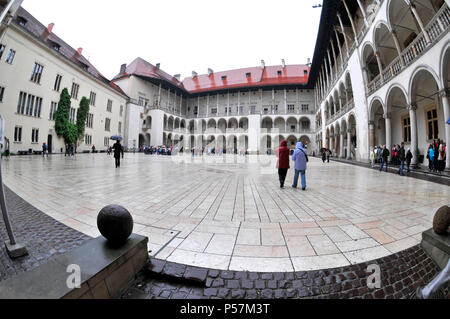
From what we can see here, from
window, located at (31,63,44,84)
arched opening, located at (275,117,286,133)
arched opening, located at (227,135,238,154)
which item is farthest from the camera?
→ arched opening, located at (227,135,238,154)

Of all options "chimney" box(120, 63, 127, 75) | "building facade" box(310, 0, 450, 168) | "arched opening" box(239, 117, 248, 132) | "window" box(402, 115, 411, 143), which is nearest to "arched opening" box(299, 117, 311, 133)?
"arched opening" box(239, 117, 248, 132)

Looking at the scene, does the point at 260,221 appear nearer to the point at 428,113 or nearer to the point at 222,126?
the point at 428,113

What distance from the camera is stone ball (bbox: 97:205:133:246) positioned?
1751 millimetres

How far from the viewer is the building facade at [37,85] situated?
758 inches

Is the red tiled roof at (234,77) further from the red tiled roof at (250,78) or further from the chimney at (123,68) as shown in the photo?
the chimney at (123,68)

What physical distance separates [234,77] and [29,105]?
45.1 meters

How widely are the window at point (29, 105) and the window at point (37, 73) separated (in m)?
2.18

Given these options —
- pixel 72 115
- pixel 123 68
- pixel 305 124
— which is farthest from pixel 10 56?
pixel 305 124

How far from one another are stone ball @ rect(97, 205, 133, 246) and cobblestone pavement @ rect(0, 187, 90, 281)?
→ 0.83 meters

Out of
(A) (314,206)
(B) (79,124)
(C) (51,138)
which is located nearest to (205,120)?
(B) (79,124)

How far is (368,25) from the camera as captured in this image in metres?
Answer: 14.8

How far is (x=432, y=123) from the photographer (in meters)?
12.5

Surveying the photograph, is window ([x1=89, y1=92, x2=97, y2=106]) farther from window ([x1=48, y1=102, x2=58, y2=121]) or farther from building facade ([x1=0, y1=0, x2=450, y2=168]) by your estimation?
window ([x1=48, y1=102, x2=58, y2=121])

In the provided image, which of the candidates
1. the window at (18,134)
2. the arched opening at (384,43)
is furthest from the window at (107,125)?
the arched opening at (384,43)
